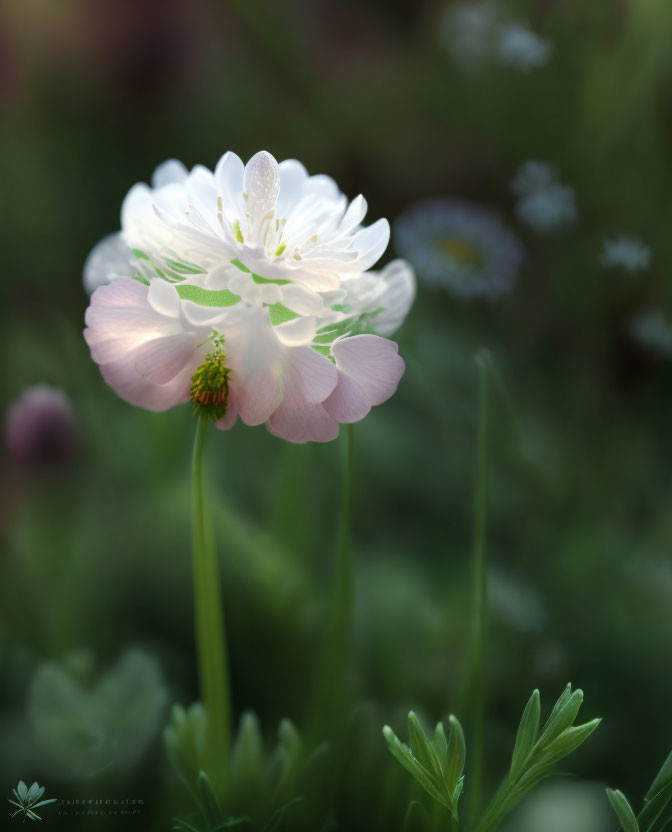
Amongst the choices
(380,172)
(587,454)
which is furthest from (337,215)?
(380,172)

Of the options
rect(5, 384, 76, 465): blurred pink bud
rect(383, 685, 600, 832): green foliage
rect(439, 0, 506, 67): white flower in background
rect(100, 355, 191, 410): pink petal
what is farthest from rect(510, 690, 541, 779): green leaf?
rect(439, 0, 506, 67): white flower in background

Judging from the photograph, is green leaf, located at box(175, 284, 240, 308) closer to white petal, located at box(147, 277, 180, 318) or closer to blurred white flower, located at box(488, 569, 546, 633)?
white petal, located at box(147, 277, 180, 318)

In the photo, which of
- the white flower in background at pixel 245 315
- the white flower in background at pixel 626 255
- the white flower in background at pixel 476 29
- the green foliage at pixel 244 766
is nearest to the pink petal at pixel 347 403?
the white flower in background at pixel 245 315

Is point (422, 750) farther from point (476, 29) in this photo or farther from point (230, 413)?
point (476, 29)

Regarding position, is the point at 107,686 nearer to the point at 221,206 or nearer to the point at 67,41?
the point at 221,206

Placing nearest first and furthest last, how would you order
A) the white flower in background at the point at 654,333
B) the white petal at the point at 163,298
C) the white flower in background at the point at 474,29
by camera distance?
the white petal at the point at 163,298 → the white flower in background at the point at 654,333 → the white flower in background at the point at 474,29

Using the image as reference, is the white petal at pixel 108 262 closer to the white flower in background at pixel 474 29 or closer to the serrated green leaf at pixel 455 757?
the serrated green leaf at pixel 455 757
